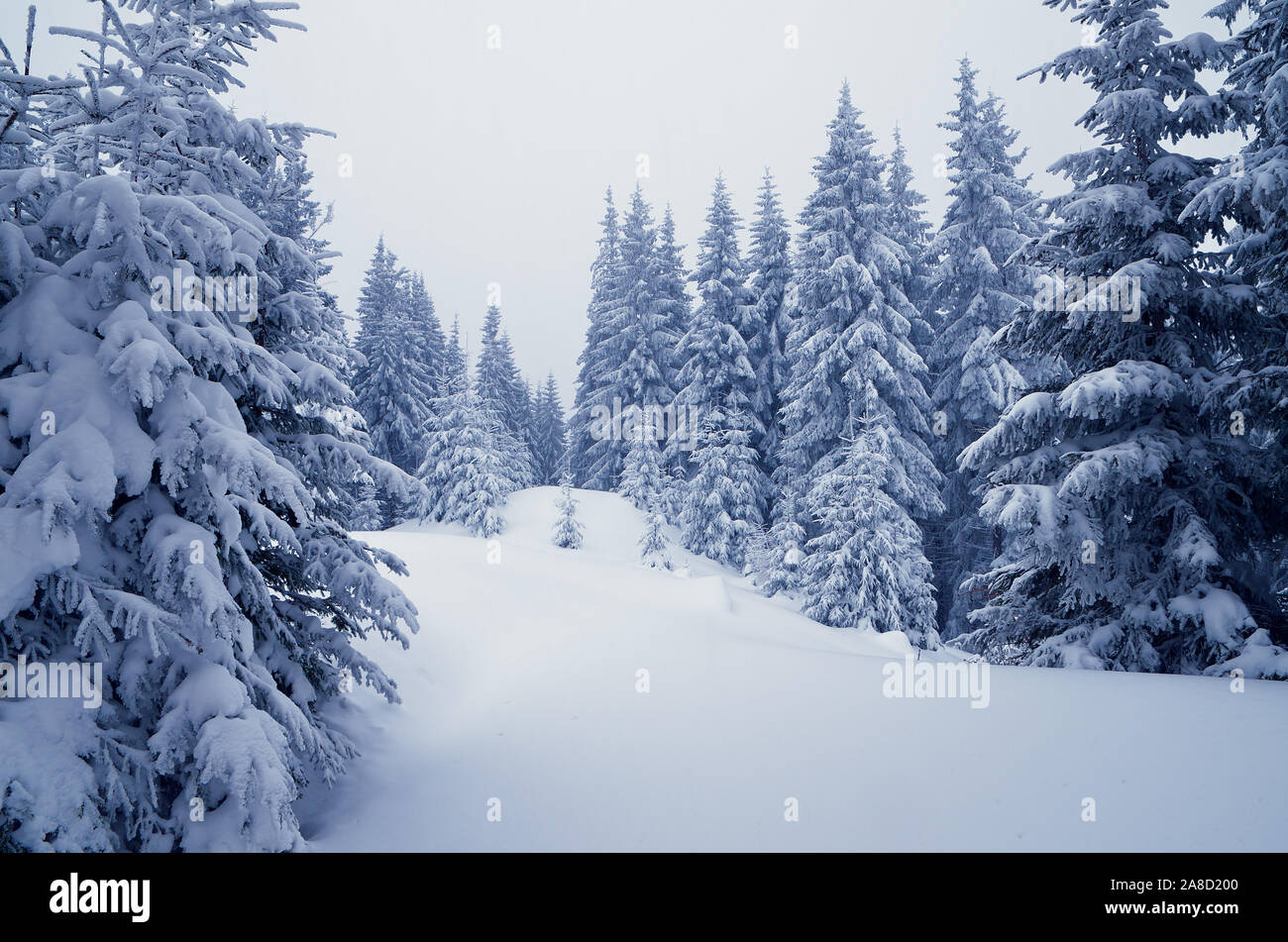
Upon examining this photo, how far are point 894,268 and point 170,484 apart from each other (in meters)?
21.5

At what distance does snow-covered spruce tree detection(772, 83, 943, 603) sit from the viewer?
20.9m

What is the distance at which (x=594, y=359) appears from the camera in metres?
41.2

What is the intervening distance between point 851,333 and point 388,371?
26989 mm

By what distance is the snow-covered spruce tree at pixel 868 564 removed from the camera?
1731 centimetres

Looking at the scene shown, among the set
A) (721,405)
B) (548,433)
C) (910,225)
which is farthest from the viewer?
(548,433)

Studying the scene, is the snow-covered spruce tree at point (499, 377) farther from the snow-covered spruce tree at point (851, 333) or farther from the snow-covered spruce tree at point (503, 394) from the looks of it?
the snow-covered spruce tree at point (851, 333)

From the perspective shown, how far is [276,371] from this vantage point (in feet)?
17.2

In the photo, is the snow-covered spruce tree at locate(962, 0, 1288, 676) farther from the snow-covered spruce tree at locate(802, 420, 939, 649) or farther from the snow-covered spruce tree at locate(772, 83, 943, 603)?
the snow-covered spruce tree at locate(772, 83, 943, 603)

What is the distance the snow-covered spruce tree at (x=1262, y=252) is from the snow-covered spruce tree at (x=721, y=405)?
56.6 ft

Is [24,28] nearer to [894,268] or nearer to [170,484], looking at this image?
[170,484]

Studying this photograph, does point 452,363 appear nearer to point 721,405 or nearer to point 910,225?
point 721,405

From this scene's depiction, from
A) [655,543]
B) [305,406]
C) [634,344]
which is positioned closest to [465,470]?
[634,344]

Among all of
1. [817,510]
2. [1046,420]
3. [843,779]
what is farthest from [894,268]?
[843,779]

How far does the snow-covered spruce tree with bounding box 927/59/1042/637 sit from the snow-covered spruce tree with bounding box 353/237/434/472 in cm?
2820
